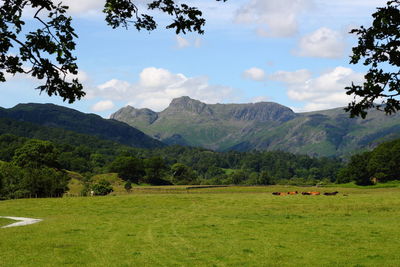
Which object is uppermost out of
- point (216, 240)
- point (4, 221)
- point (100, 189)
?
point (100, 189)

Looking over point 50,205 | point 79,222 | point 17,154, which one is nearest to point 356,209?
point 79,222

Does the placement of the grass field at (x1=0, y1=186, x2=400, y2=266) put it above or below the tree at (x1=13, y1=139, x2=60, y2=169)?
below

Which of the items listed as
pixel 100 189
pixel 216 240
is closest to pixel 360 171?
pixel 100 189

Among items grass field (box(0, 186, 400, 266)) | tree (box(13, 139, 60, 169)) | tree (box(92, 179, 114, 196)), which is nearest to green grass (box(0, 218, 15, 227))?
grass field (box(0, 186, 400, 266))

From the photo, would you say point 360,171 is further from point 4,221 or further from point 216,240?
point 216,240

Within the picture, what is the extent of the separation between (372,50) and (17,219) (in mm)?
53149

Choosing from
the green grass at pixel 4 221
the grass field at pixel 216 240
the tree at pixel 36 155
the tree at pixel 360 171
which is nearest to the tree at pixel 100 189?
the tree at pixel 36 155

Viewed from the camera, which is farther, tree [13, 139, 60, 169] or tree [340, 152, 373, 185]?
tree [340, 152, 373, 185]

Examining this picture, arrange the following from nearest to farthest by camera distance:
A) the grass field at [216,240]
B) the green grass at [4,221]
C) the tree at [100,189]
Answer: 1. the grass field at [216,240]
2. the green grass at [4,221]
3. the tree at [100,189]

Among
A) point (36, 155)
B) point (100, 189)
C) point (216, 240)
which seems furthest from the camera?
point (36, 155)

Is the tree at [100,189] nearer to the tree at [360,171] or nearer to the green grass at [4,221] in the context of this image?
the green grass at [4,221]

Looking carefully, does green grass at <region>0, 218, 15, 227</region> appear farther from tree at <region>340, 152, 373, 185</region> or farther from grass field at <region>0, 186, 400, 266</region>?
tree at <region>340, 152, 373, 185</region>

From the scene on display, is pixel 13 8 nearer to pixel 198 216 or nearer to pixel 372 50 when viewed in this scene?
pixel 372 50

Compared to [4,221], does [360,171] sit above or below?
above
